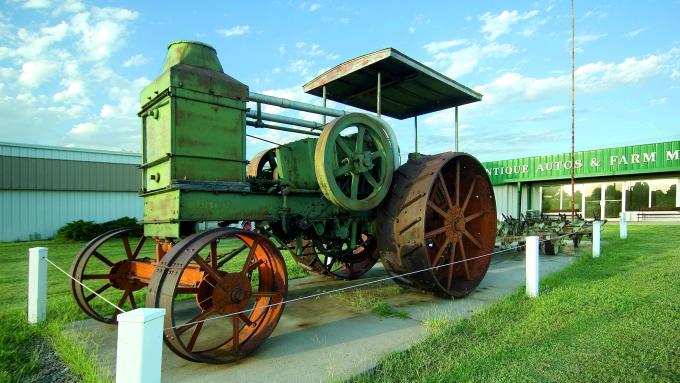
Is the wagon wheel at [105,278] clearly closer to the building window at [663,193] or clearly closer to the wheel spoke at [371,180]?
the wheel spoke at [371,180]

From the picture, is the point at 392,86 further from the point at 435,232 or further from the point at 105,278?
the point at 105,278

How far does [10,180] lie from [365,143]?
1771cm

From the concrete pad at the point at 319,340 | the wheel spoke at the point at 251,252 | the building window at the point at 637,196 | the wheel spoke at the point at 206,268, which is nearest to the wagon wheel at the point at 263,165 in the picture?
the concrete pad at the point at 319,340

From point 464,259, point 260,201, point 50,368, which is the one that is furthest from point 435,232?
point 50,368

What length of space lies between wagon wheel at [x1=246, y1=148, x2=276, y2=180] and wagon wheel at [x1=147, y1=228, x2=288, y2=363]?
1.81 metres

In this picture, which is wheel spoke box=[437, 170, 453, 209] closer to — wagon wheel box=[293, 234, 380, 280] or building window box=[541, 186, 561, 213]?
wagon wheel box=[293, 234, 380, 280]

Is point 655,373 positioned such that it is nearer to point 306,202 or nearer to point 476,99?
point 306,202

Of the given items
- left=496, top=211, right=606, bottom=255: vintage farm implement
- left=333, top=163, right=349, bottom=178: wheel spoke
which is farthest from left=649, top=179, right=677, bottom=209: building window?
left=333, top=163, right=349, bottom=178: wheel spoke

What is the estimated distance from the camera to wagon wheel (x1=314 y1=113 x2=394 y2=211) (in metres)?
4.48

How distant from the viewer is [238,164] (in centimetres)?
418

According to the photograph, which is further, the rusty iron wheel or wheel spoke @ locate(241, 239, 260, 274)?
the rusty iron wheel

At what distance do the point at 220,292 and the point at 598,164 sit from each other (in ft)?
80.7

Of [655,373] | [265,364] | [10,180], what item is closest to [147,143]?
[265,364]

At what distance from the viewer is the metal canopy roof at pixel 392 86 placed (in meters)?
5.68
